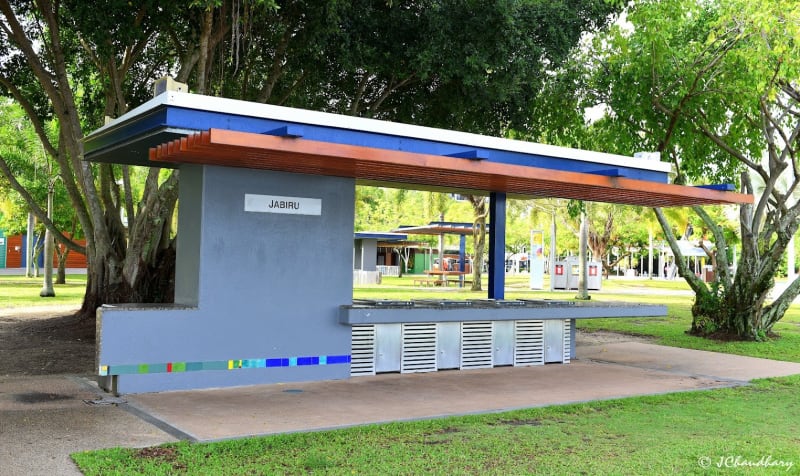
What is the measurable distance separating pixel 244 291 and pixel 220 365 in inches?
39.2

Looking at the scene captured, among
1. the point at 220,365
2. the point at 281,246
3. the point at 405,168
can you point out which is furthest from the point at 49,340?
the point at 405,168

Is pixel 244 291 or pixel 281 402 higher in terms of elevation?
pixel 244 291

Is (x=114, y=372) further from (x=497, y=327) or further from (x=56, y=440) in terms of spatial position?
(x=497, y=327)

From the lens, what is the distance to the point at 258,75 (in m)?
17.8

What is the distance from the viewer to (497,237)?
1376 cm

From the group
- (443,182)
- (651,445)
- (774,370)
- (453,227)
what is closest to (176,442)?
(651,445)

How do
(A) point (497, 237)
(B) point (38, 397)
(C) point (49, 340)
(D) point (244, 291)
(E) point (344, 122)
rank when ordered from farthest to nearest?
(C) point (49, 340) → (A) point (497, 237) → (E) point (344, 122) → (D) point (244, 291) → (B) point (38, 397)

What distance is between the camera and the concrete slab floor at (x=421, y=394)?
794cm

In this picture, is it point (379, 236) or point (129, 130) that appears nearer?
point (129, 130)

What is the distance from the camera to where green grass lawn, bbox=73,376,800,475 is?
20.1 ft

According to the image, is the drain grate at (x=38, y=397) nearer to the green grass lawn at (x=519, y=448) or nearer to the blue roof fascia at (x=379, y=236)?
the green grass lawn at (x=519, y=448)

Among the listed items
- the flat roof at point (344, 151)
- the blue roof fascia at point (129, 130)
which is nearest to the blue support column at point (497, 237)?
the flat roof at point (344, 151)

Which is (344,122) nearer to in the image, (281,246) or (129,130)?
(281,246)

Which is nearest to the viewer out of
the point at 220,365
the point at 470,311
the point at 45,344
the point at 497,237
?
the point at 220,365
